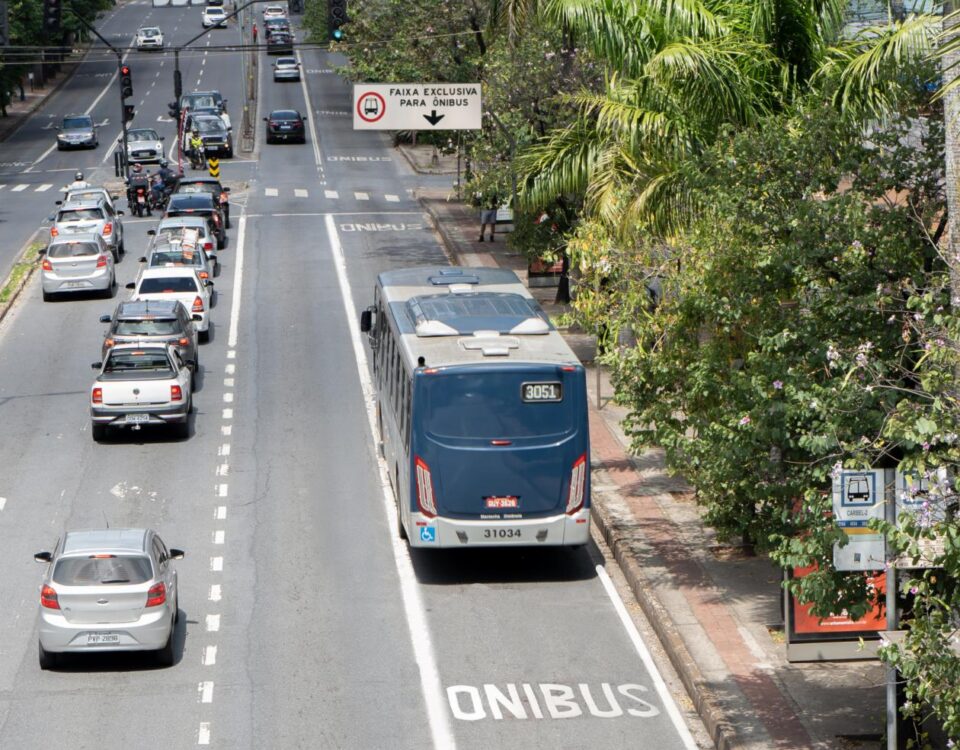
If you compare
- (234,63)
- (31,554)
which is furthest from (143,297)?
(234,63)

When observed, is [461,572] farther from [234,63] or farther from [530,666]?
[234,63]

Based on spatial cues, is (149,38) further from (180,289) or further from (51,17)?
(51,17)

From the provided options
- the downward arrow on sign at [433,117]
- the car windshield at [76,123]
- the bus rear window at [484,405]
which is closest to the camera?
the bus rear window at [484,405]

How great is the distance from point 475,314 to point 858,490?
34.3 feet

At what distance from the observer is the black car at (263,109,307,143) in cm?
8119

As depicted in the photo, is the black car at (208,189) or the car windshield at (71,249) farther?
the black car at (208,189)

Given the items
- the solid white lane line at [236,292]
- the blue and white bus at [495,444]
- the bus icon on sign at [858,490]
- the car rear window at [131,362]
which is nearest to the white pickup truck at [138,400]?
the car rear window at [131,362]

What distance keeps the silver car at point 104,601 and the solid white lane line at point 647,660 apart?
5.76 metres

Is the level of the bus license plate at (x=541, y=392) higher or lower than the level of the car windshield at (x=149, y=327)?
higher

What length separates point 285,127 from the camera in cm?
8119

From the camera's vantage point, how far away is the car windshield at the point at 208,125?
250ft

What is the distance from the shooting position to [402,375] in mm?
23328

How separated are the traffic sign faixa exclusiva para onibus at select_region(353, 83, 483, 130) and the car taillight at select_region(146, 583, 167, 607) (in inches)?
762

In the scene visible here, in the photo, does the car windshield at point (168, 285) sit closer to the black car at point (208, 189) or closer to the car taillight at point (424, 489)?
the black car at point (208, 189)
